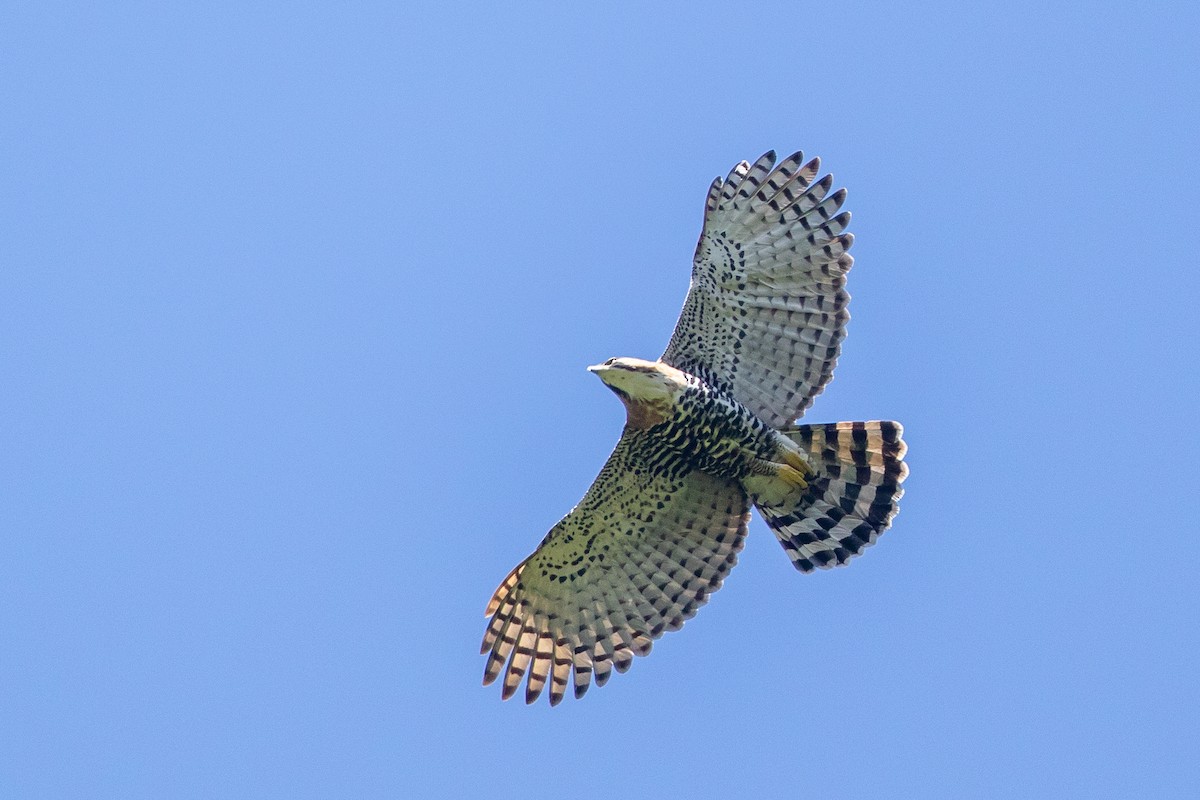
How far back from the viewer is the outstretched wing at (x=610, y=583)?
16.7 metres

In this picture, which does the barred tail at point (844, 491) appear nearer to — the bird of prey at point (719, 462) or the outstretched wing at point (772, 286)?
the bird of prey at point (719, 462)

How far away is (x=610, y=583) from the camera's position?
55.3 feet

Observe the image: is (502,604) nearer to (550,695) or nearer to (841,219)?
(550,695)

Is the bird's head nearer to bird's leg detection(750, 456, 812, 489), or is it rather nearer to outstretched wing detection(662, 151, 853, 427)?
outstretched wing detection(662, 151, 853, 427)

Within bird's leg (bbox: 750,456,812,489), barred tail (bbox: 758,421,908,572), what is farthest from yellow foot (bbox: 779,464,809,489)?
barred tail (bbox: 758,421,908,572)

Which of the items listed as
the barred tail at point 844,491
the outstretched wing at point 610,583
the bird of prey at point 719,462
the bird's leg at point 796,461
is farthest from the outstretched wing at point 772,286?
the outstretched wing at point 610,583

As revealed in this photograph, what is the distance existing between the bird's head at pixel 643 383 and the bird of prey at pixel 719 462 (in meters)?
0.01

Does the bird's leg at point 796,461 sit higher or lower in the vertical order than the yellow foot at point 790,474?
higher

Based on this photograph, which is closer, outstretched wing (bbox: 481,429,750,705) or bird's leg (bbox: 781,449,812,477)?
bird's leg (bbox: 781,449,812,477)

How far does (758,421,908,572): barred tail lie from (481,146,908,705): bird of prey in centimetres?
1

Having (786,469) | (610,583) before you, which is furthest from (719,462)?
(610,583)

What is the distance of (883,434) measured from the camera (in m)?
16.4

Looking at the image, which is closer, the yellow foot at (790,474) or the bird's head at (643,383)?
the bird's head at (643,383)

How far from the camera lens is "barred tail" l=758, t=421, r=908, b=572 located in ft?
53.9
